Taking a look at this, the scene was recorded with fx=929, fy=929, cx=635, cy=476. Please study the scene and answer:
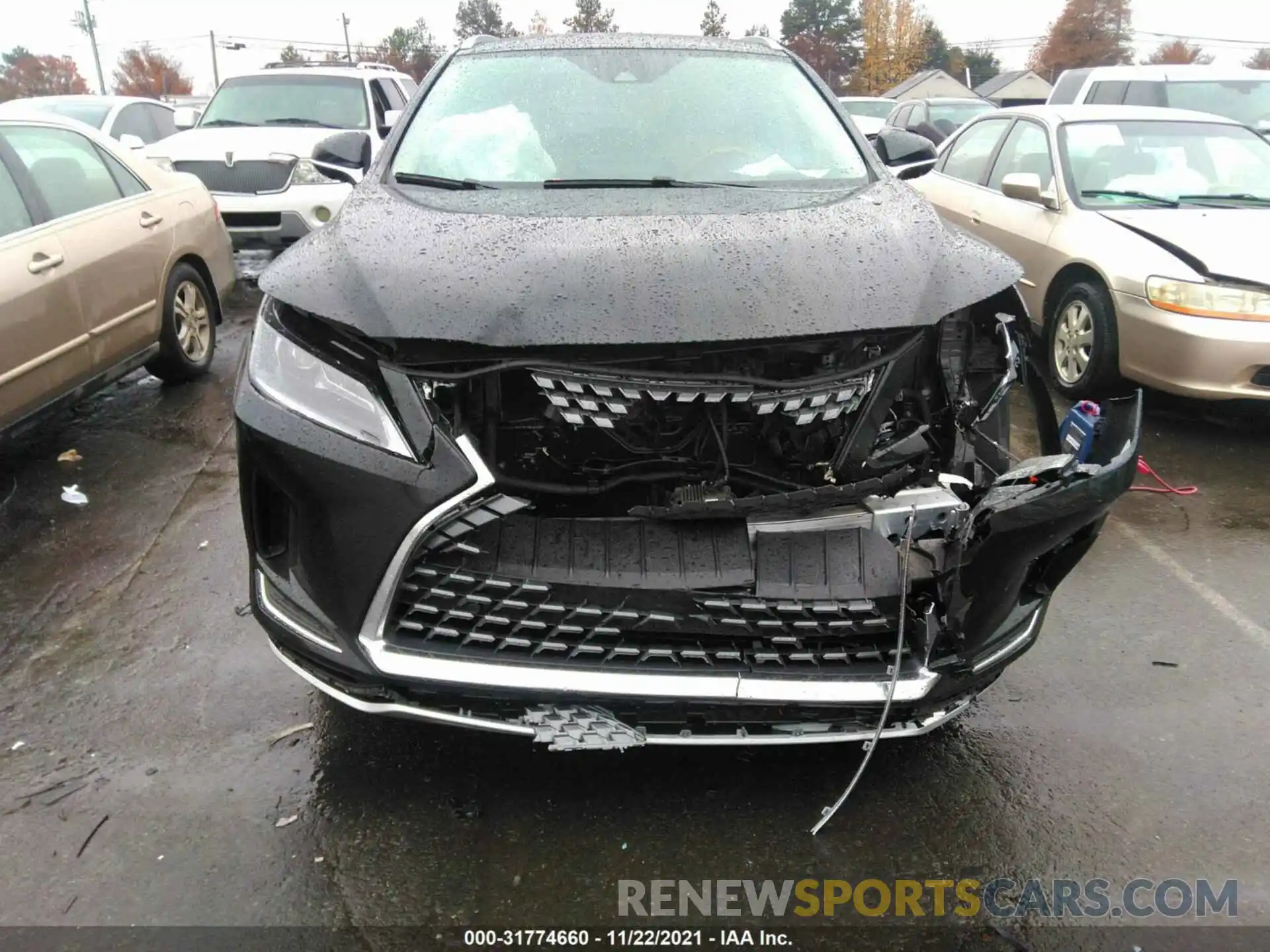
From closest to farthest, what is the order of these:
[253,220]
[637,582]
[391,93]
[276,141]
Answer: [637,582] → [253,220] → [276,141] → [391,93]

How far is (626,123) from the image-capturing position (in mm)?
3318

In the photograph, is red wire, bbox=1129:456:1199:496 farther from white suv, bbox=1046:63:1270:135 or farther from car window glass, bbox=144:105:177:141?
car window glass, bbox=144:105:177:141

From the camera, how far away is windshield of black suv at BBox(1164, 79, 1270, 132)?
8984 millimetres

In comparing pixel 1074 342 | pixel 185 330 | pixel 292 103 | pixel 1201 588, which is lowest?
pixel 1201 588

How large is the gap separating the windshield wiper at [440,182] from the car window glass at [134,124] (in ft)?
27.7

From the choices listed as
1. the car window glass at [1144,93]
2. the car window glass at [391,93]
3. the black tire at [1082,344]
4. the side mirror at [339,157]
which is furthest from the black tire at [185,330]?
the car window glass at [1144,93]

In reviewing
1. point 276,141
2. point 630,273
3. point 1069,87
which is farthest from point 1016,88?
point 630,273

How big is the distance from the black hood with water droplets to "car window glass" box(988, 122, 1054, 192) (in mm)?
3843

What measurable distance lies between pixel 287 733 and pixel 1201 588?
10.7 feet

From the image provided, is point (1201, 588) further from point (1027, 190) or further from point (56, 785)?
point (56, 785)

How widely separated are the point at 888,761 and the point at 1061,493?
1.01m

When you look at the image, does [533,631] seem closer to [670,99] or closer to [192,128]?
[670,99]

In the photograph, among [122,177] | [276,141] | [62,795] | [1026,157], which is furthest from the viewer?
[276,141]

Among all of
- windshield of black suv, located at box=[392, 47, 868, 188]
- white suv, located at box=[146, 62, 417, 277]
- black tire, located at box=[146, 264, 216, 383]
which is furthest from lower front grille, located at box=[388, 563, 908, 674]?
white suv, located at box=[146, 62, 417, 277]
